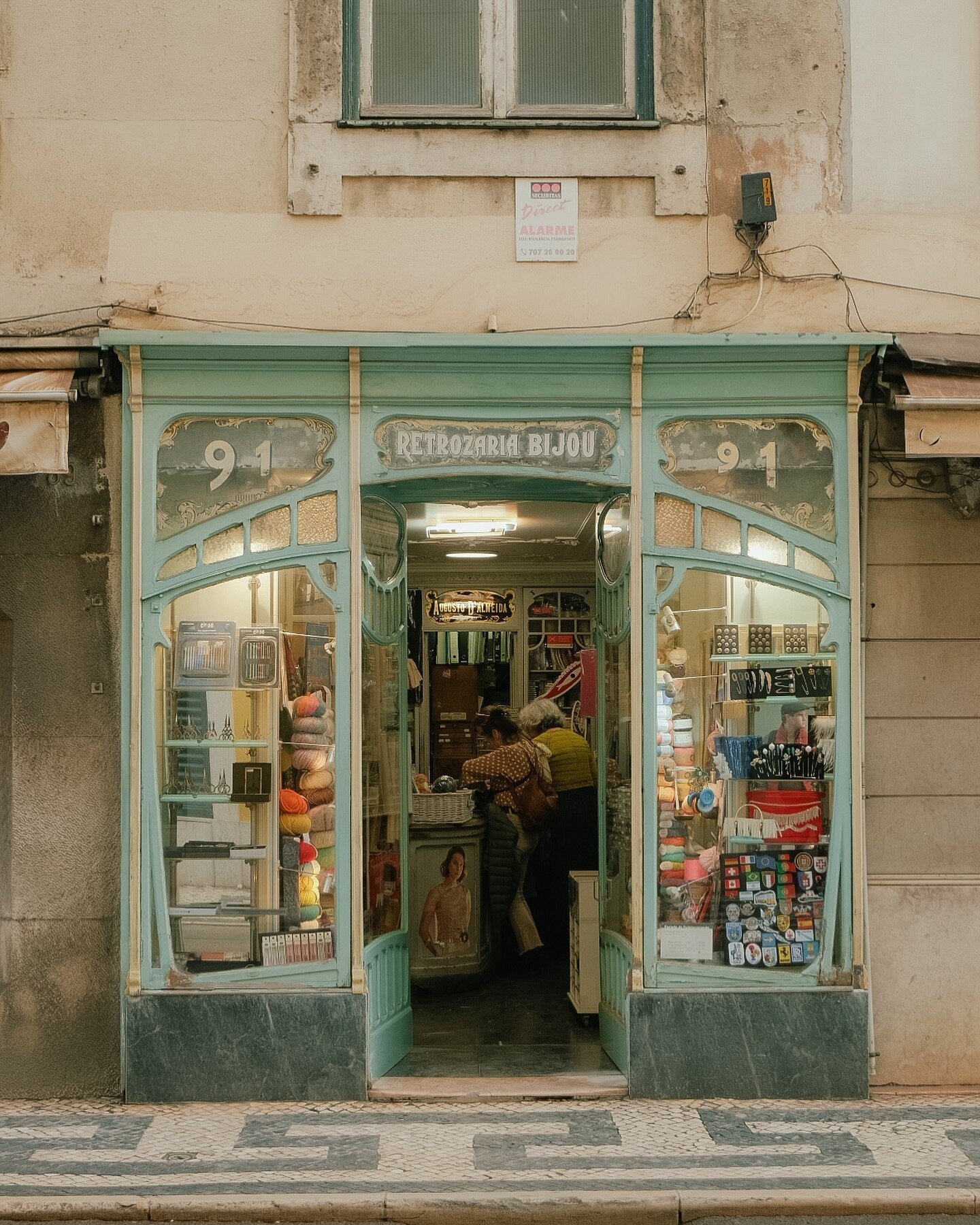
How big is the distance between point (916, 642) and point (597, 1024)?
3.34m

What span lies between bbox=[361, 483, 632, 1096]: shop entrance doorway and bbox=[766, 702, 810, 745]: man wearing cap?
0.84 m

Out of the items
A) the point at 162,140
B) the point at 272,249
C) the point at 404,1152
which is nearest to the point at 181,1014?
the point at 404,1152

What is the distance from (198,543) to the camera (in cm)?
793

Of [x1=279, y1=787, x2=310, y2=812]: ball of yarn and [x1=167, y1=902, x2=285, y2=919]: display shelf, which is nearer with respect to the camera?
[x1=167, y1=902, x2=285, y2=919]: display shelf

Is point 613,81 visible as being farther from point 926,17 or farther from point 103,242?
point 103,242

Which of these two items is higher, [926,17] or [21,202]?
[926,17]

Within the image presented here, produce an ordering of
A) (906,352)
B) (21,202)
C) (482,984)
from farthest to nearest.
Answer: (482,984) → (21,202) → (906,352)

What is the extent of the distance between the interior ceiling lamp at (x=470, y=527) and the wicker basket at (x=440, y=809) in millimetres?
2387

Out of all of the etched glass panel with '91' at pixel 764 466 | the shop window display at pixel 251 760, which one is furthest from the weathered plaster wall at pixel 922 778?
the shop window display at pixel 251 760

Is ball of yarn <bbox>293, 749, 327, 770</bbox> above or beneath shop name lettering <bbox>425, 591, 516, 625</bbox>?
beneath

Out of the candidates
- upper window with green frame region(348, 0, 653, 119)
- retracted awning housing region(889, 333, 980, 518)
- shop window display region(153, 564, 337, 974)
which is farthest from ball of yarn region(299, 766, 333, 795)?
upper window with green frame region(348, 0, 653, 119)

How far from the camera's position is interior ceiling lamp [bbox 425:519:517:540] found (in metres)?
11.8

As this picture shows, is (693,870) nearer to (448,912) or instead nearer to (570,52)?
(448,912)

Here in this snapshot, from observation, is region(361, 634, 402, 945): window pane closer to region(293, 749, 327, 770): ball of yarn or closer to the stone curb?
region(293, 749, 327, 770): ball of yarn
